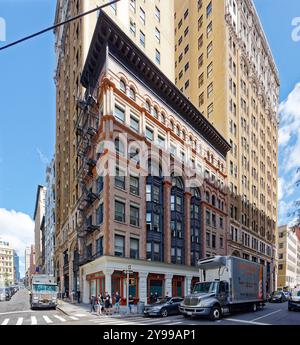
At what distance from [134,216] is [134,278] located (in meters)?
5.56

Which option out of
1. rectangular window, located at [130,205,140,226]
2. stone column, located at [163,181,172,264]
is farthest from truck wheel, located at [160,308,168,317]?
stone column, located at [163,181,172,264]

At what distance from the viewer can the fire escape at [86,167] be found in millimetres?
31781

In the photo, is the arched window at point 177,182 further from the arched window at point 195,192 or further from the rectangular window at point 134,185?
the rectangular window at point 134,185

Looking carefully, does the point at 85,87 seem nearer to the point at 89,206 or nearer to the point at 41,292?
the point at 89,206

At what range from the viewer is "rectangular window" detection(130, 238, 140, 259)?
3036 cm

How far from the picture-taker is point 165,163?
1412 inches

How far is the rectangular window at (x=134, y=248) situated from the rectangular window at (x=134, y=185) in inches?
173

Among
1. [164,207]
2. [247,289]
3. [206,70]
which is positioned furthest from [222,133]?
[247,289]

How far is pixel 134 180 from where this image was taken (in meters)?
31.4

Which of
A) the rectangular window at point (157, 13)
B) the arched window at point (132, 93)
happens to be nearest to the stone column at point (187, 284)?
the arched window at point (132, 93)

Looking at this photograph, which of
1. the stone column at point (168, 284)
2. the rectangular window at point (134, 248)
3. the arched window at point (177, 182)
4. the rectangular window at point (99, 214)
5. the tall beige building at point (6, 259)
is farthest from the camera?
the arched window at point (177, 182)

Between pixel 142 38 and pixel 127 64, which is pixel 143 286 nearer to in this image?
pixel 127 64

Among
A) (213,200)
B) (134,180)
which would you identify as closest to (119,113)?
(134,180)

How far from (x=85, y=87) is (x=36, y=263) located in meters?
53.4
